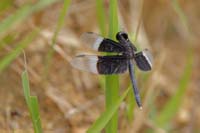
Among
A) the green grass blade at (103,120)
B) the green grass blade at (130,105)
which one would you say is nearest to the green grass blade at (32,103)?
the green grass blade at (103,120)

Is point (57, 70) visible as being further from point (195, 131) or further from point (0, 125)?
point (195, 131)

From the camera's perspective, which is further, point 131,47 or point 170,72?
point 170,72

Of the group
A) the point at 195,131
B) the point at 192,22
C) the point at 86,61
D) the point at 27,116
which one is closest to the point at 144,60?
the point at 86,61

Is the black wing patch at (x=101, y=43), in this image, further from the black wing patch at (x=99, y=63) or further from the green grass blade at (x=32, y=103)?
the green grass blade at (x=32, y=103)

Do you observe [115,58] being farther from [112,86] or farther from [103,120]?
[103,120]

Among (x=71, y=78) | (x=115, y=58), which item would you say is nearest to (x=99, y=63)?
(x=115, y=58)

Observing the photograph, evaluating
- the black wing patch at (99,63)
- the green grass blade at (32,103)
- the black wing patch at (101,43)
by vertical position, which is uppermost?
the black wing patch at (101,43)
